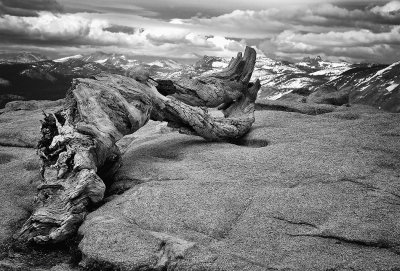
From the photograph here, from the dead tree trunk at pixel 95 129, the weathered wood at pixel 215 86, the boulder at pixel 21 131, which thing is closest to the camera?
the dead tree trunk at pixel 95 129

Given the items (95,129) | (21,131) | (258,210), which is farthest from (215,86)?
(21,131)

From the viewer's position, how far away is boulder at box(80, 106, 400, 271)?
50.0 feet

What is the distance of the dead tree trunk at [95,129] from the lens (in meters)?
18.9

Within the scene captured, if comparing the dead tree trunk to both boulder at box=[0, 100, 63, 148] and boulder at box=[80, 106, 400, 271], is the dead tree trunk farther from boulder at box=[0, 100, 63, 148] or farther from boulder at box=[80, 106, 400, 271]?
boulder at box=[0, 100, 63, 148]

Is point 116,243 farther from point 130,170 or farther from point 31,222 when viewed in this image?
point 130,170

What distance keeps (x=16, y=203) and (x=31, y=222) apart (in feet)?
14.9

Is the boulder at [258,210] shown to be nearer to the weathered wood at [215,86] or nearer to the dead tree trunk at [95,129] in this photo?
the dead tree trunk at [95,129]

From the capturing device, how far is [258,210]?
720 inches

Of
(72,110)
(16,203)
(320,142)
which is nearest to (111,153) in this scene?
(72,110)

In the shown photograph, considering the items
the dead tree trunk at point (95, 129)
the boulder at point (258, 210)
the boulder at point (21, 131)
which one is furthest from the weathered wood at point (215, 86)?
the boulder at point (21, 131)

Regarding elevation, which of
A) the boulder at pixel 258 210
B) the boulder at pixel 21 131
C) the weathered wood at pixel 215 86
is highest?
the weathered wood at pixel 215 86

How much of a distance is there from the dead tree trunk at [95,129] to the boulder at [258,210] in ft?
4.37

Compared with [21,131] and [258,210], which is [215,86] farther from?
[21,131]

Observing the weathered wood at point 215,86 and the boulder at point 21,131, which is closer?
the weathered wood at point 215,86
